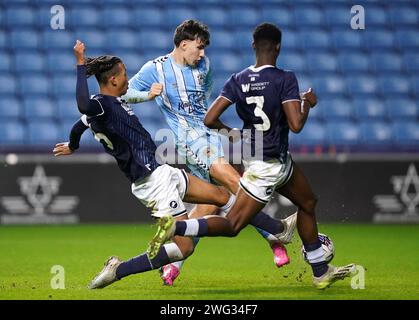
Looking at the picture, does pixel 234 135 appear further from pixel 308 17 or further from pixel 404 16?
pixel 404 16

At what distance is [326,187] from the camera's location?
13.4 meters

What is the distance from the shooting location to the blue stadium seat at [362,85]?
16266mm

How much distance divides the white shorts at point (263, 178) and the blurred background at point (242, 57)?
22.4ft

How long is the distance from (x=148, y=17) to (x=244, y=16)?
170 centimetres

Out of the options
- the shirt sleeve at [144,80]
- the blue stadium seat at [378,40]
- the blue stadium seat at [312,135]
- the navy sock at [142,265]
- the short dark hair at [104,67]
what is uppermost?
the blue stadium seat at [378,40]

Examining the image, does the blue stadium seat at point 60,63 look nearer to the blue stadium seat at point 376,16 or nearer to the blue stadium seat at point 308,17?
the blue stadium seat at point 308,17

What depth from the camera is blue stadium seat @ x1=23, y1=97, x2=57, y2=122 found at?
50.7 ft

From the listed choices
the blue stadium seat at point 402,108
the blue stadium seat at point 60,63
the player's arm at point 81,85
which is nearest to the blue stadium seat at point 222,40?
the blue stadium seat at point 60,63

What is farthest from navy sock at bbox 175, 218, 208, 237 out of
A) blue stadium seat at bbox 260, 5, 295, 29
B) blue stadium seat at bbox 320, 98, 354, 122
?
blue stadium seat at bbox 260, 5, 295, 29

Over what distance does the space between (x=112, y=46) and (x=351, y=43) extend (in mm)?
4195

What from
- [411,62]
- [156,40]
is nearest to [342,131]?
[411,62]

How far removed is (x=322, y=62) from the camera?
16.6 metres

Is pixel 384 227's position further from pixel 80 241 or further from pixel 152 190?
pixel 152 190
